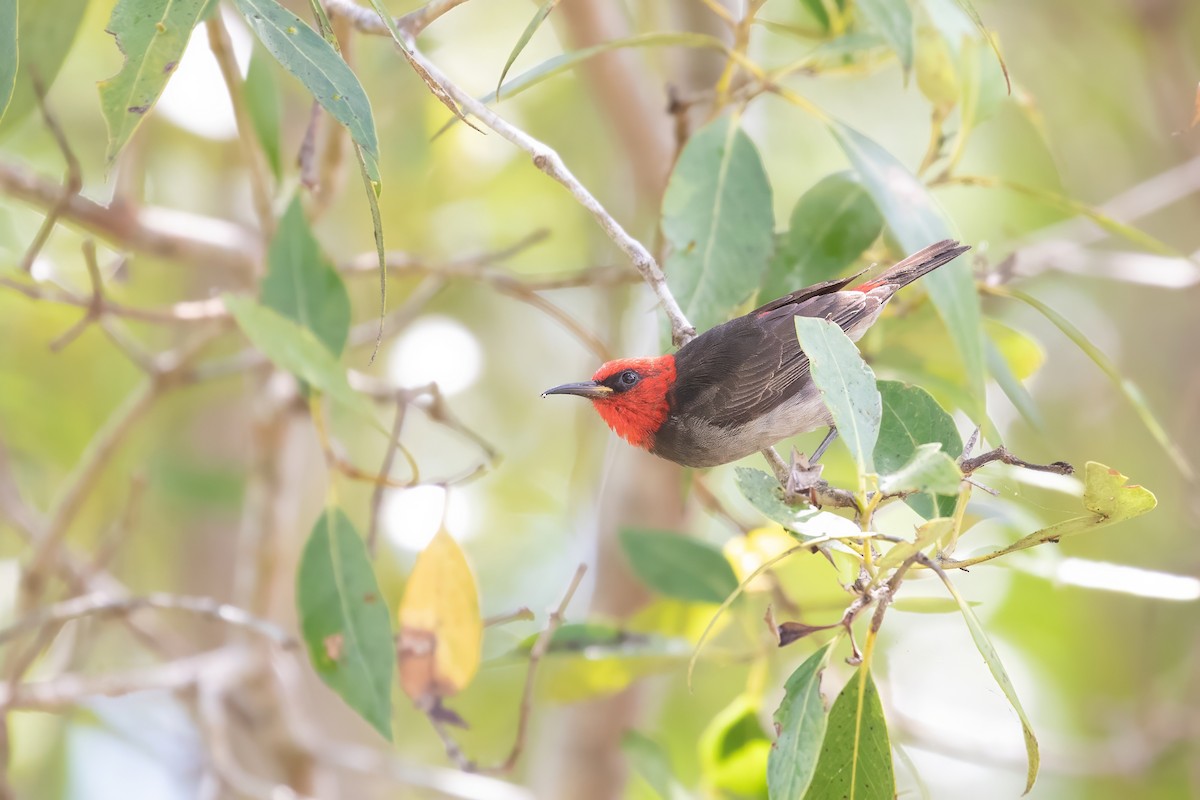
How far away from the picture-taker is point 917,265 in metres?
2.89

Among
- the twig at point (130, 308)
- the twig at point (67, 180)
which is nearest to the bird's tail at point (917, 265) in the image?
the twig at point (130, 308)

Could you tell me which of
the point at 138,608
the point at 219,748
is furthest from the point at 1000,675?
the point at 219,748

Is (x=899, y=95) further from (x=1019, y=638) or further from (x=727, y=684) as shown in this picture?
(x=727, y=684)

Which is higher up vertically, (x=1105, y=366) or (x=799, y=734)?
(x=1105, y=366)

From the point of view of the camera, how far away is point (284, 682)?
3906 millimetres

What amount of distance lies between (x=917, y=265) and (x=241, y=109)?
6.32ft

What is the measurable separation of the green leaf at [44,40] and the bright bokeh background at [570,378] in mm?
1505

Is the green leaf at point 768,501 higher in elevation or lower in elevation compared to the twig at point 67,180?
lower

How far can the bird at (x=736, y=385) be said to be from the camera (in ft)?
10.0

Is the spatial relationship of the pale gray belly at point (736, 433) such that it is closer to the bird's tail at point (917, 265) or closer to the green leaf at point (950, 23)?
the bird's tail at point (917, 265)

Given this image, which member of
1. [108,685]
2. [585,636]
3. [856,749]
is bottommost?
[856,749]

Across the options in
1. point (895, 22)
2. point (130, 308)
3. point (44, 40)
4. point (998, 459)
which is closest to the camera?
point (998, 459)

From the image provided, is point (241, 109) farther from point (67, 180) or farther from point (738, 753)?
point (738, 753)

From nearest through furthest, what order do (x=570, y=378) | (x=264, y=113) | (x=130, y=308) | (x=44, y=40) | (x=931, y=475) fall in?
(x=931, y=475), (x=44, y=40), (x=264, y=113), (x=130, y=308), (x=570, y=378)
